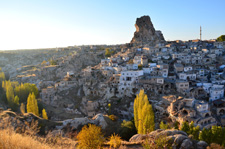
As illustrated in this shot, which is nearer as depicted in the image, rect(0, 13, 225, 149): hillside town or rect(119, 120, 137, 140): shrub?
rect(119, 120, 137, 140): shrub

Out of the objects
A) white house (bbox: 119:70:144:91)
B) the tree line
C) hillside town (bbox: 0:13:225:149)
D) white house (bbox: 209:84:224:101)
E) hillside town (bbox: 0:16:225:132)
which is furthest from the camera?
white house (bbox: 119:70:144:91)

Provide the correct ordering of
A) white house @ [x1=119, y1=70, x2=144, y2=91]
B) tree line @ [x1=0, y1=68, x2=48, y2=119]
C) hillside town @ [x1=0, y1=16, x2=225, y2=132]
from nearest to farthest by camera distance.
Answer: hillside town @ [x1=0, y1=16, x2=225, y2=132] → tree line @ [x1=0, y1=68, x2=48, y2=119] → white house @ [x1=119, y1=70, x2=144, y2=91]

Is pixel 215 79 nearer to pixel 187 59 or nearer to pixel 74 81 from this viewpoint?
pixel 187 59

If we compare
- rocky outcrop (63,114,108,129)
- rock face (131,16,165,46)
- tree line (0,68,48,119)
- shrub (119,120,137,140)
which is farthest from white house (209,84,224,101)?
rock face (131,16,165,46)

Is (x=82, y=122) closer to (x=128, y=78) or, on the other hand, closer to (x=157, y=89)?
(x=128, y=78)

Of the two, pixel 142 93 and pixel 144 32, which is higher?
pixel 144 32

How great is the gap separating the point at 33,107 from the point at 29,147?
88.2 ft

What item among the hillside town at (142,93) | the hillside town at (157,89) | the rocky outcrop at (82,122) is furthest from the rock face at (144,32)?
the rocky outcrop at (82,122)

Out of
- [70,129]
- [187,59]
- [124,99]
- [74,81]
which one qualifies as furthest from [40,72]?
[187,59]

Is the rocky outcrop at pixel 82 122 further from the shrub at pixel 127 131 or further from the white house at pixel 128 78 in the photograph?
the white house at pixel 128 78

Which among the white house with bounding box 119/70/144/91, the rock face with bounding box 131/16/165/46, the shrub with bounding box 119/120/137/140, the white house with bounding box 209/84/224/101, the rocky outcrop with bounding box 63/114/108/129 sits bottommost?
the shrub with bounding box 119/120/137/140

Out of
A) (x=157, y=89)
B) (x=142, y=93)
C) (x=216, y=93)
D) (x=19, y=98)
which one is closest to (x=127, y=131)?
(x=142, y=93)

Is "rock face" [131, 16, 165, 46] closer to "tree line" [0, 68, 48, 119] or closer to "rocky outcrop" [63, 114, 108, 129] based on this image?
"tree line" [0, 68, 48, 119]

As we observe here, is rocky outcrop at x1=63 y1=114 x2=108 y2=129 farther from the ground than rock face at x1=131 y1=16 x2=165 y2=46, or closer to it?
closer to it
